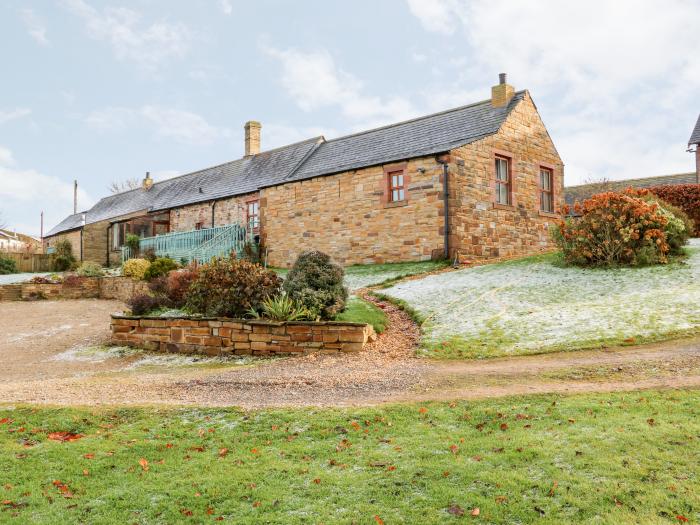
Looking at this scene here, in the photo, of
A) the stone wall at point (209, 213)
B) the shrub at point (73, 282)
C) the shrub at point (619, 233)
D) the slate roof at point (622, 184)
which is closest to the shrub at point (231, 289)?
→ the shrub at point (619, 233)

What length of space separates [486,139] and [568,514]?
17.4 metres

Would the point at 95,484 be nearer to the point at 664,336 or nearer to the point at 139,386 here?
the point at 139,386

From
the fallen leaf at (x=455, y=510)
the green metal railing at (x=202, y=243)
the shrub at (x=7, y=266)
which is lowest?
the fallen leaf at (x=455, y=510)

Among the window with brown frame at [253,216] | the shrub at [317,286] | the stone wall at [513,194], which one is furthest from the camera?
the window with brown frame at [253,216]

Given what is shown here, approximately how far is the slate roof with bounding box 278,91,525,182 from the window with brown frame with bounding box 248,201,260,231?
2.85 m

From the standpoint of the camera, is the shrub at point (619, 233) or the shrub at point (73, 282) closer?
the shrub at point (619, 233)

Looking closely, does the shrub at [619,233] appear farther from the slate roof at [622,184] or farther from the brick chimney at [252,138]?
the brick chimney at [252,138]

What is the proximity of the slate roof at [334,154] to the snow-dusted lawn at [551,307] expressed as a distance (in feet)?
21.6

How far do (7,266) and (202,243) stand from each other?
1359 cm

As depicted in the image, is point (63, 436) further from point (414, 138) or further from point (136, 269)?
point (414, 138)

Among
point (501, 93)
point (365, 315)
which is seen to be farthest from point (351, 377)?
point (501, 93)

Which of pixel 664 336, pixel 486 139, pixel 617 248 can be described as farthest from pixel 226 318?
pixel 486 139

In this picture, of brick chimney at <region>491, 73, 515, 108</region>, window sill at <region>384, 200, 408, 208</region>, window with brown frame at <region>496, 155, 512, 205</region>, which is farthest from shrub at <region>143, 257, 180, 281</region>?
brick chimney at <region>491, 73, 515, 108</region>

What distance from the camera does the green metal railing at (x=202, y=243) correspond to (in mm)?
23950
